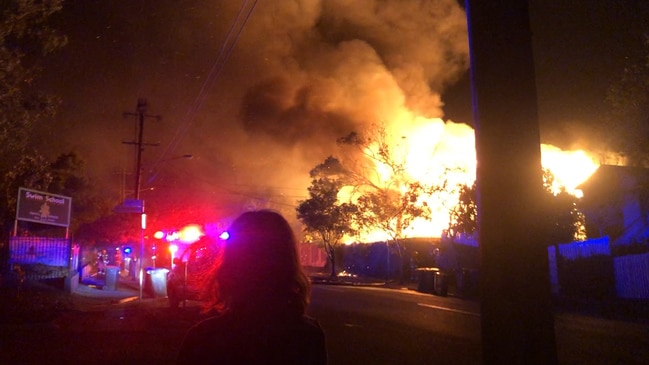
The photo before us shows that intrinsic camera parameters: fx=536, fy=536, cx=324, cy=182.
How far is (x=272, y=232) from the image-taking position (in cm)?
209

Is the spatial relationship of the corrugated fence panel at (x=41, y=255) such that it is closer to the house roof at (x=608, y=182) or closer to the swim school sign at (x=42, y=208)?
the swim school sign at (x=42, y=208)

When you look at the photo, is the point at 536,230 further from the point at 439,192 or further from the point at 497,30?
the point at 439,192

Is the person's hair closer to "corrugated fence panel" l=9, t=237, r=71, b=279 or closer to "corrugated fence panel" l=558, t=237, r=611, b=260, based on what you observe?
"corrugated fence panel" l=9, t=237, r=71, b=279

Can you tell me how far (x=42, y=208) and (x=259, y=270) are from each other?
23.6m

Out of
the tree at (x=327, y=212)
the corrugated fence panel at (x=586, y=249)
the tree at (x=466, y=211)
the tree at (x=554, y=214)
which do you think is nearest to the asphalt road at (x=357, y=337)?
the corrugated fence panel at (x=586, y=249)

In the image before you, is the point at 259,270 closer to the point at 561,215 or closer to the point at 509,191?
the point at 509,191

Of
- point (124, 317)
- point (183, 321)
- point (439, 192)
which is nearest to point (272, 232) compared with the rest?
point (183, 321)

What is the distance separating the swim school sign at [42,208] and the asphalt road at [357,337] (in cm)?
801

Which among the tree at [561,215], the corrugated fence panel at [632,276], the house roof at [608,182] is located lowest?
the corrugated fence panel at [632,276]

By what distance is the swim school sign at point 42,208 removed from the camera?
2147 centimetres

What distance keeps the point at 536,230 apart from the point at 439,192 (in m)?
29.8

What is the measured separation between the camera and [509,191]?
6.04 ft

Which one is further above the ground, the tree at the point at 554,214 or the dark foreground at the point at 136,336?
the tree at the point at 554,214

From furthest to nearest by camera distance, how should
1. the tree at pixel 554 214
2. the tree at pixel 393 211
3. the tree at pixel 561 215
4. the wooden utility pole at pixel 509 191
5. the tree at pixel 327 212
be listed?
the tree at pixel 327 212, the tree at pixel 393 211, the tree at pixel 554 214, the tree at pixel 561 215, the wooden utility pole at pixel 509 191
